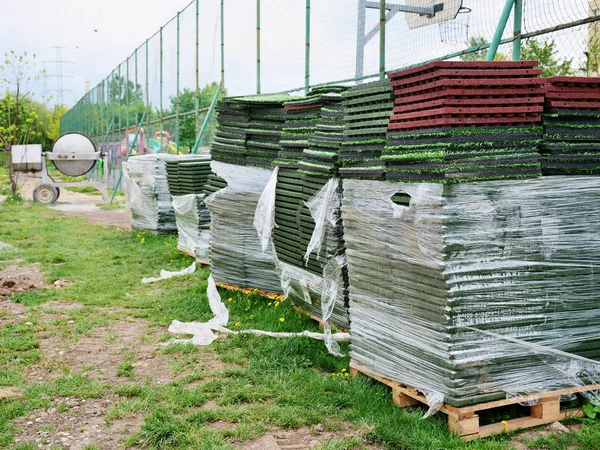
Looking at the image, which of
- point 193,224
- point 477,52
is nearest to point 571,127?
point 477,52

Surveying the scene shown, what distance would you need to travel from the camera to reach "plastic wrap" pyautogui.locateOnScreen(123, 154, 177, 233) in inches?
528

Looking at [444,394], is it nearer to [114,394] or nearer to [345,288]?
[345,288]

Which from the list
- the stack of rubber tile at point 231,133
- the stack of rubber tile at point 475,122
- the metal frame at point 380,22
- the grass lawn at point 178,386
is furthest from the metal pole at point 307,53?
the stack of rubber tile at point 475,122

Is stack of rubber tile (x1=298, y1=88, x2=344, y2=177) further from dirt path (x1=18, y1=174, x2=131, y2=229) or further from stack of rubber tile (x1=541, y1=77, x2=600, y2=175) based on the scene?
dirt path (x1=18, y1=174, x2=131, y2=229)

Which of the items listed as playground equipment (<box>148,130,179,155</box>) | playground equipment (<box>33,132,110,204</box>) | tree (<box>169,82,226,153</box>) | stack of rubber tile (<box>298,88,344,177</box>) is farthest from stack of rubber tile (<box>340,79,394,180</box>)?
playground equipment (<box>33,132,110,204</box>)

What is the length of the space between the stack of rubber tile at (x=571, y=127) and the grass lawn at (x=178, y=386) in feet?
5.61

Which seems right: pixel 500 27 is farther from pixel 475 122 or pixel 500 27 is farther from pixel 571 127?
pixel 475 122

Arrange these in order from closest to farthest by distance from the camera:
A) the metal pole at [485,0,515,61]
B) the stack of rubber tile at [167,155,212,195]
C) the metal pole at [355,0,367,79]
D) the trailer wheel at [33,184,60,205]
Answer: the metal pole at [485,0,515,61] < the metal pole at [355,0,367,79] < the stack of rubber tile at [167,155,212,195] < the trailer wheel at [33,184,60,205]

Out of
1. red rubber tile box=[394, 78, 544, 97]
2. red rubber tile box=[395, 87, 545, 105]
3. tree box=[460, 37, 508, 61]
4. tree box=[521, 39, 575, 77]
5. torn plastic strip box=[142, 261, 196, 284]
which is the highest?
tree box=[460, 37, 508, 61]

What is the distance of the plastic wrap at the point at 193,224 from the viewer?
998 centimetres

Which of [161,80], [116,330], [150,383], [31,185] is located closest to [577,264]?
[150,383]

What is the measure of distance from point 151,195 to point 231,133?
6325 mm

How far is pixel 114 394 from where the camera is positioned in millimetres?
5273

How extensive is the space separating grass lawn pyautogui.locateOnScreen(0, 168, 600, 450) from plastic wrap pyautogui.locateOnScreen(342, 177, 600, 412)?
1.25 ft
